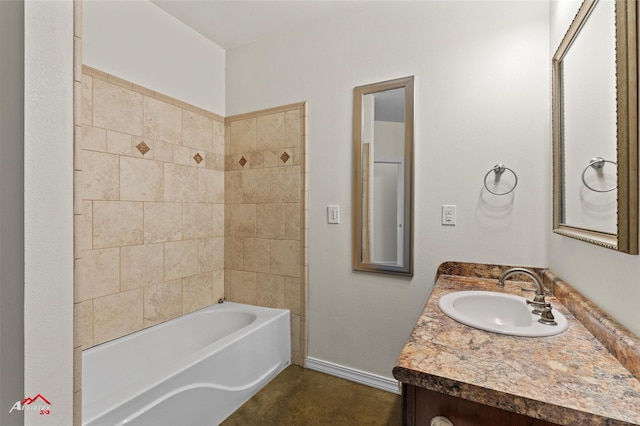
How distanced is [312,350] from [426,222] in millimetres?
1245

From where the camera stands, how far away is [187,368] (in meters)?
1.41

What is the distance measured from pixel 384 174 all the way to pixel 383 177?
→ 2 cm

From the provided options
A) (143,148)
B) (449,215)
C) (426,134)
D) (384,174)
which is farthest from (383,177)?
(143,148)

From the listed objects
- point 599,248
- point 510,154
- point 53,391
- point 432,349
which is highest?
point 510,154

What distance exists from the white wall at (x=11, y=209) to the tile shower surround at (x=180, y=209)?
0.90 meters

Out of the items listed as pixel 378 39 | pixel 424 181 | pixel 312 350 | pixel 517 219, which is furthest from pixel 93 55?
pixel 517 219

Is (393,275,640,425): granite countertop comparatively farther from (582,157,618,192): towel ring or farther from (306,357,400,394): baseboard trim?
(306,357,400,394): baseboard trim

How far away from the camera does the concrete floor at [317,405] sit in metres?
1.61

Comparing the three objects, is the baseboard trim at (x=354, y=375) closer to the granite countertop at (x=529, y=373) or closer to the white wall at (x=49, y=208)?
the granite countertop at (x=529, y=373)

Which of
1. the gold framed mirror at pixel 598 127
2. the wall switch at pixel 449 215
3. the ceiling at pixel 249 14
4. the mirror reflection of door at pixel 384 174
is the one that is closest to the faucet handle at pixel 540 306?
the gold framed mirror at pixel 598 127

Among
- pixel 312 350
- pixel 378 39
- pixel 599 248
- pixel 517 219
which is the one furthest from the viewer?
pixel 312 350

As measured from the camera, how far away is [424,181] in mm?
1771

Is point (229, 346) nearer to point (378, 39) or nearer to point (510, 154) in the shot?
point (510, 154)

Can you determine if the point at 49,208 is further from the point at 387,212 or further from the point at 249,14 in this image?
the point at 249,14
